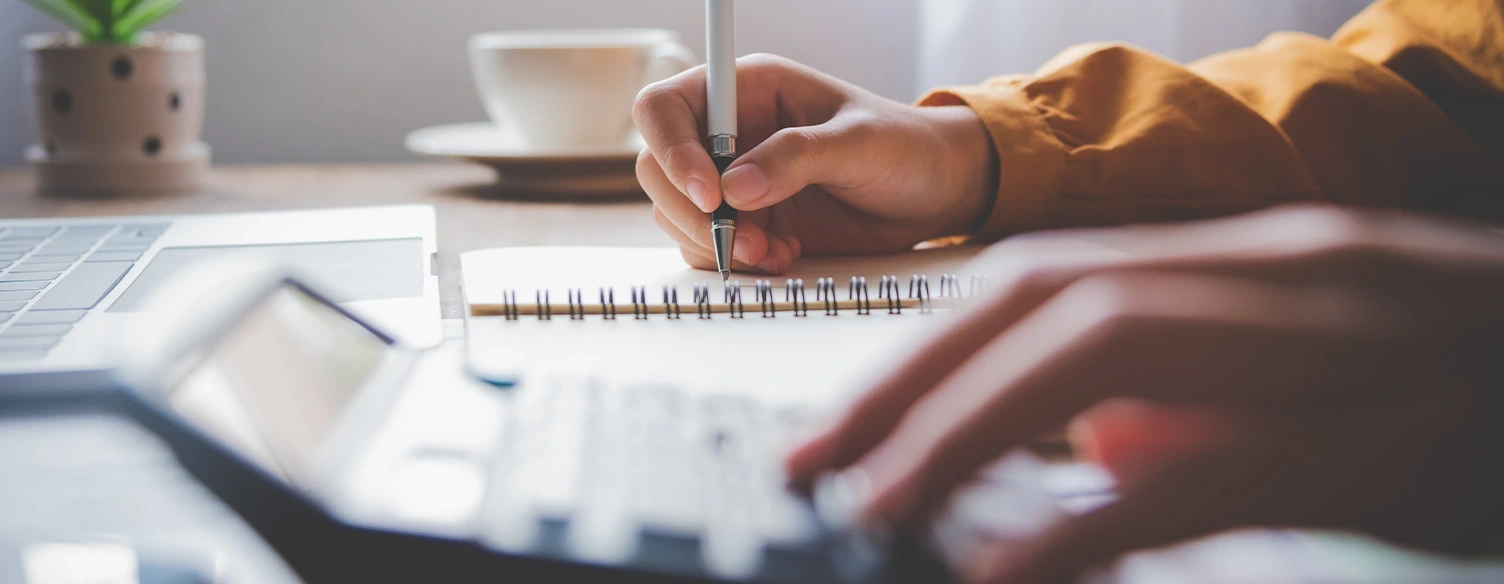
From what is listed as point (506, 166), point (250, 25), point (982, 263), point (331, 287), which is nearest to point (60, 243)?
point (331, 287)

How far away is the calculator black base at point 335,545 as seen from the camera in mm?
212

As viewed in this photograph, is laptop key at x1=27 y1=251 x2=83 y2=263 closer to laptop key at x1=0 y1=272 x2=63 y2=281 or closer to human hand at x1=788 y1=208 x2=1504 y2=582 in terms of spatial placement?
laptop key at x1=0 y1=272 x2=63 y2=281

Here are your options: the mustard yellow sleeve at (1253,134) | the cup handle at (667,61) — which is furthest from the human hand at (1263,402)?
the cup handle at (667,61)

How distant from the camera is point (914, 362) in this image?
25 cm

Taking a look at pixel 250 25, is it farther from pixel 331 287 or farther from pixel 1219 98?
pixel 1219 98

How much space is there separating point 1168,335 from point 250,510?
18 cm

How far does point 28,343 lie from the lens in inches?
17.3

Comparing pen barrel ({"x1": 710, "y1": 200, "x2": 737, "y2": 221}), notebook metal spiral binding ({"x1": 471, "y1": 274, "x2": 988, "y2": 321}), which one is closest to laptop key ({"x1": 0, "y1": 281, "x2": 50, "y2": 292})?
A: notebook metal spiral binding ({"x1": 471, "y1": 274, "x2": 988, "y2": 321})

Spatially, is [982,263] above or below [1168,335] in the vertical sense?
below

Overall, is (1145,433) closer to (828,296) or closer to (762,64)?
(828,296)

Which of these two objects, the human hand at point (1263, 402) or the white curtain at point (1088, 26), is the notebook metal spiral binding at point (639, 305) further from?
the white curtain at point (1088, 26)

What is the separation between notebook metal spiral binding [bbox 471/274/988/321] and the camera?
0.51m

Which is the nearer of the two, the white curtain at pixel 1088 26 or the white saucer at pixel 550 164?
the white saucer at pixel 550 164

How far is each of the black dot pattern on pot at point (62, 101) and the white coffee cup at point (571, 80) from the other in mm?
349
